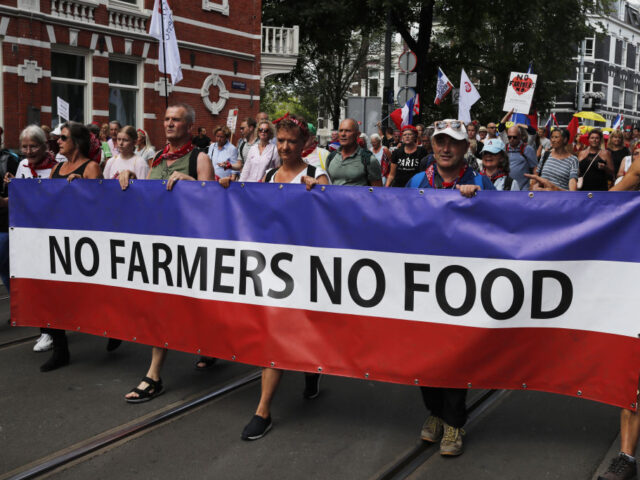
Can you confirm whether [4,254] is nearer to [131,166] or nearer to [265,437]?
[131,166]

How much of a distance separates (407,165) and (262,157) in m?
2.74

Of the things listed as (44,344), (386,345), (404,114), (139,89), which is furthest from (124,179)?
(139,89)

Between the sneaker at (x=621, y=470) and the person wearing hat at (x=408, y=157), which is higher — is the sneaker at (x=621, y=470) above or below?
below

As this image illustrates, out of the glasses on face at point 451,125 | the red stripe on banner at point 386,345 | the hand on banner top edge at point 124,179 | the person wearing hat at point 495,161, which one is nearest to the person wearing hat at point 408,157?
the person wearing hat at point 495,161

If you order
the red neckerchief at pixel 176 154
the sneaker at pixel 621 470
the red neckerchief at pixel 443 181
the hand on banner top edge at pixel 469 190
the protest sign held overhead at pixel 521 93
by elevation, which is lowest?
the sneaker at pixel 621 470

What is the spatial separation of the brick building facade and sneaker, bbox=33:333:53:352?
12748 mm

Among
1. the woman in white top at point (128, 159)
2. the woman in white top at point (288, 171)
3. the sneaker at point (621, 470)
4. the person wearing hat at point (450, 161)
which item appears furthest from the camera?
the woman in white top at point (128, 159)

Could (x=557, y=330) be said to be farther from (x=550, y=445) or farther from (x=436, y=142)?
(x=436, y=142)

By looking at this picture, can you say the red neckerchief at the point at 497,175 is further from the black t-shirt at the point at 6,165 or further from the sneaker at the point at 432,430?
the black t-shirt at the point at 6,165

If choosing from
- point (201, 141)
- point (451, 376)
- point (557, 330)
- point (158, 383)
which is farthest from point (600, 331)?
point (201, 141)

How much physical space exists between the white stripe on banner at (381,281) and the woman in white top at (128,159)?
Answer: 1.35 meters

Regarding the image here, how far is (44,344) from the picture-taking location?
6473mm

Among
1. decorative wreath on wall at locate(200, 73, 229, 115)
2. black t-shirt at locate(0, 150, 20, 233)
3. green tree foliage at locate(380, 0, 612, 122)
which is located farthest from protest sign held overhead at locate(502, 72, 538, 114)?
decorative wreath on wall at locate(200, 73, 229, 115)

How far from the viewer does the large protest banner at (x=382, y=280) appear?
409 cm
